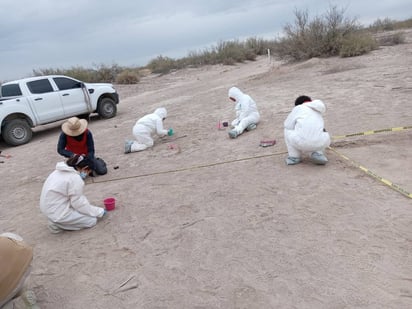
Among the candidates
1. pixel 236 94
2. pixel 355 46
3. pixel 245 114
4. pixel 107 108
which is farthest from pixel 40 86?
pixel 355 46

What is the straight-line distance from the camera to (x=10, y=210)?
5734mm

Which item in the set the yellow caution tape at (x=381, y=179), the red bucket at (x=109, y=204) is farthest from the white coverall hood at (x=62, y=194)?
the yellow caution tape at (x=381, y=179)

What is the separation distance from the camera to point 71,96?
1166 cm

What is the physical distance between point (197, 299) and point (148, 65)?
107 ft

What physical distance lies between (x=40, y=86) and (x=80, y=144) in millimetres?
5463

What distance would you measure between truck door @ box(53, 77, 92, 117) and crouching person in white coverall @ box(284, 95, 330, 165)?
26.8 ft

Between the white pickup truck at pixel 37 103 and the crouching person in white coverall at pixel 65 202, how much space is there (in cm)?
705

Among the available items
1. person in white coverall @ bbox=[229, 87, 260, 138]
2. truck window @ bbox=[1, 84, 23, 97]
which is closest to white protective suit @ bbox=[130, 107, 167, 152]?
person in white coverall @ bbox=[229, 87, 260, 138]

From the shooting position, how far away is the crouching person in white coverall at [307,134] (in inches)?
202

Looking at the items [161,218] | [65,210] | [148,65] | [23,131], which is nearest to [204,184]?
[161,218]

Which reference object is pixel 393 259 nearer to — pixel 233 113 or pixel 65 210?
pixel 65 210

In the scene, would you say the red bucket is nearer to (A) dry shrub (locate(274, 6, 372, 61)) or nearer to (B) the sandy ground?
(B) the sandy ground

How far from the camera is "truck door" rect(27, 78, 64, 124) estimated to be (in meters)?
10.9

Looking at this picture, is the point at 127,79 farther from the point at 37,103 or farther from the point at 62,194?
the point at 62,194
